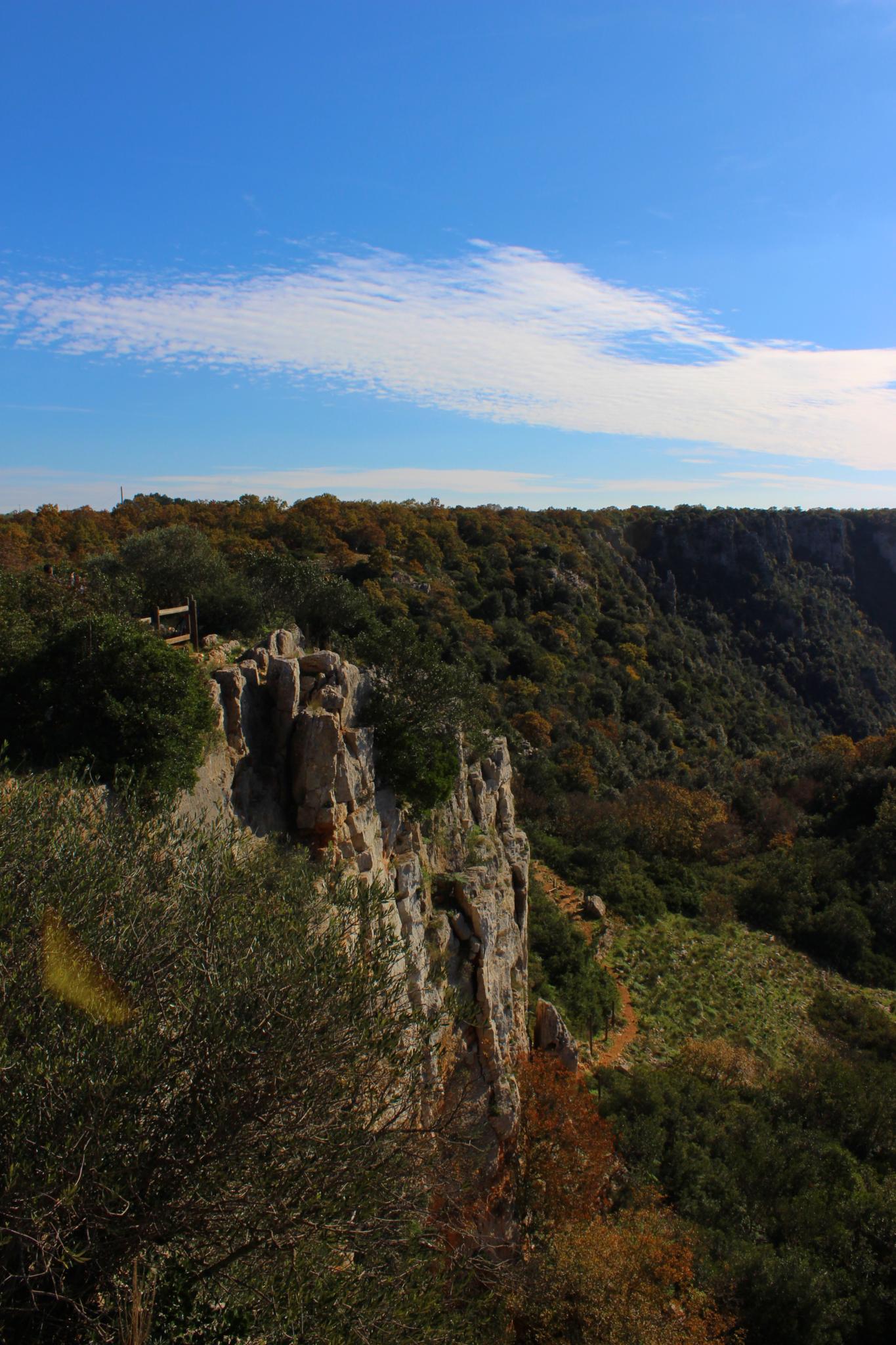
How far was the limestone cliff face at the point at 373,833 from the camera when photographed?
12656 mm

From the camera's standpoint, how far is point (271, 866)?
1019cm

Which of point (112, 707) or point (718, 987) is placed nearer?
point (112, 707)

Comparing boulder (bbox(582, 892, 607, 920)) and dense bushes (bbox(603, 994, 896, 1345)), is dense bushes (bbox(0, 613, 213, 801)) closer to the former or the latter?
dense bushes (bbox(603, 994, 896, 1345))

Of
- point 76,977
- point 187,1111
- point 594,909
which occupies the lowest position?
point 594,909

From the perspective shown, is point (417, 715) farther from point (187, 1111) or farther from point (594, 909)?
point (594, 909)

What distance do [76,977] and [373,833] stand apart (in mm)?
8053

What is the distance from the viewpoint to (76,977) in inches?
261

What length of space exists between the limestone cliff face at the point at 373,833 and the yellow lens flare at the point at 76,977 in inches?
150

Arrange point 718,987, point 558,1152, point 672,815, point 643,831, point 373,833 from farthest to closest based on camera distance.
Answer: point 672,815 → point 643,831 → point 718,987 → point 558,1152 → point 373,833

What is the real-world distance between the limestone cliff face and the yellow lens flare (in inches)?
150

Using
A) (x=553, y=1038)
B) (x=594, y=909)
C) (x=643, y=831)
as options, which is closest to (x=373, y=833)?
(x=553, y=1038)

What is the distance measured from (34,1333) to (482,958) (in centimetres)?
1027

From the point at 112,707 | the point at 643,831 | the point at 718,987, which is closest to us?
the point at 112,707

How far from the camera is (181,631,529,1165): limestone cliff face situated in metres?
12.7
